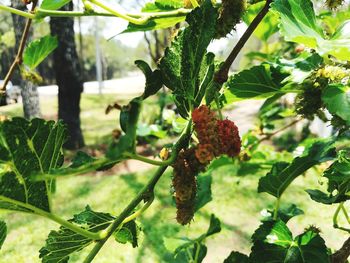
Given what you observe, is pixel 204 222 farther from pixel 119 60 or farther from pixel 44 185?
pixel 119 60

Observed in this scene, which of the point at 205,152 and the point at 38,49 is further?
the point at 38,49

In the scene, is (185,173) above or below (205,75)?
below

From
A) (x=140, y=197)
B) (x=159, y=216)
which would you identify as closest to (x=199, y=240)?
(x=140, y=197)

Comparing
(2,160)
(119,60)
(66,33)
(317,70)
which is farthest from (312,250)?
(119,60)

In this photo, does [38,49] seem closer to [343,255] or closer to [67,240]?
[67,240]

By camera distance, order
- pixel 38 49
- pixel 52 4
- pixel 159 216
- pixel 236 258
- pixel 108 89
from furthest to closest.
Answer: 1. pixel 108 89
2. pixel 159 216
3. pixel 38 49
4. pixel 236 258
5. pixel 52 4

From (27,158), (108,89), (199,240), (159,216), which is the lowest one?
(108,89)

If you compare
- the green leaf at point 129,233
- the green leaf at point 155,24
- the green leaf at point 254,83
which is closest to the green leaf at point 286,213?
the green leaf at point 254,83
